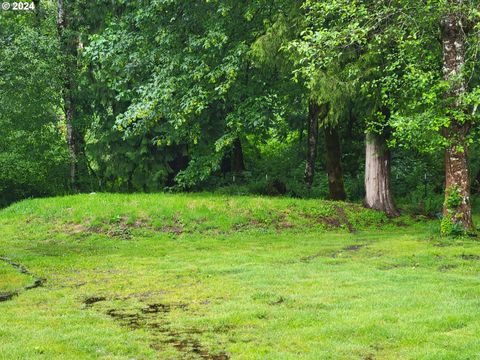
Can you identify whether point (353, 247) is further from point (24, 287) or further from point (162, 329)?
point (162, 329)

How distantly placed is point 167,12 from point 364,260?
41.9 feet

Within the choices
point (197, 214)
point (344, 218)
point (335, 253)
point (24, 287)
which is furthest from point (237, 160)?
point (24, 287)

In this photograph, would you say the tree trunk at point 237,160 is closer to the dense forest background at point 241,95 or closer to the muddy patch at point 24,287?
Result: the dense forest background at point 241,95

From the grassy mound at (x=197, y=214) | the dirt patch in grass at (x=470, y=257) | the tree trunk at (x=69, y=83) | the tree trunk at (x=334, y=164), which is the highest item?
the tree trunk at (x=69, y=83)

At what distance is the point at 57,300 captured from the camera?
34.0ft

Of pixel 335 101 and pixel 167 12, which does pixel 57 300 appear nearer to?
pixel 335 101

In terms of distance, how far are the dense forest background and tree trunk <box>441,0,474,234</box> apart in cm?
6

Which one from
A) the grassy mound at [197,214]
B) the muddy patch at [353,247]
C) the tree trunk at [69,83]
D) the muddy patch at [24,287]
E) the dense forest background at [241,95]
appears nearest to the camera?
the muddy patch at [24,287]

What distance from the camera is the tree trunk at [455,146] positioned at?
15938mm

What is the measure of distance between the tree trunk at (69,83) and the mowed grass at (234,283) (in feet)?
20.1

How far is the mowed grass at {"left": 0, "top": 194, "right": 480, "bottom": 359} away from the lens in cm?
747

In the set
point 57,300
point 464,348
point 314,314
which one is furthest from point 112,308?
point 464,348

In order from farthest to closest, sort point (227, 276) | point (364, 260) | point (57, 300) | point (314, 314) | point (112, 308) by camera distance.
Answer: point (364, 260) < point (227, 276) < point (57, 300) < point (112, 308) < point (314, 314)

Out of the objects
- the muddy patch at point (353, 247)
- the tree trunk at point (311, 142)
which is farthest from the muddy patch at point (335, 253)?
the tree trunk at point (311, 142)
